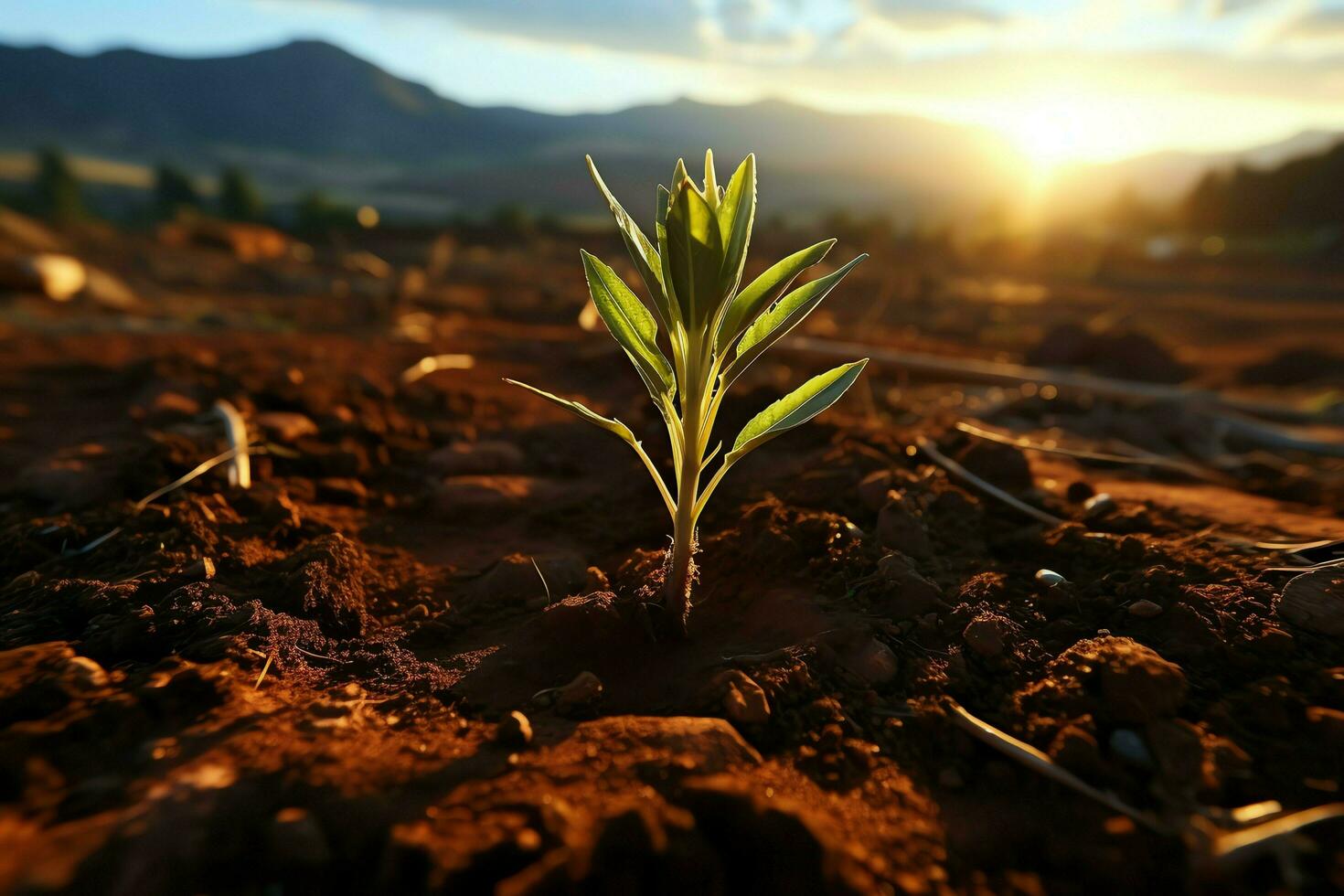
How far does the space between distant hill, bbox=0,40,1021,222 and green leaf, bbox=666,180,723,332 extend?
3173 inches

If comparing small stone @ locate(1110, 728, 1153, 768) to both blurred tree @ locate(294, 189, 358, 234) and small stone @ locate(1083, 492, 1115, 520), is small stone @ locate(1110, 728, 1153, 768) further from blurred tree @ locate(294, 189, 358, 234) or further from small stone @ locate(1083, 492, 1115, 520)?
blurred tree @ locate(294, 189, 358, 234)

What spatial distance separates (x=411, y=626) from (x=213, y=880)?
2.90ft

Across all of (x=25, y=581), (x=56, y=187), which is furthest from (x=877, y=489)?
(x=56, y=187)

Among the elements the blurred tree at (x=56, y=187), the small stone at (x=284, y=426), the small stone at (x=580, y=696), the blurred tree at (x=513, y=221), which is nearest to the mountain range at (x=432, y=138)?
the blurred tree at (x=56, y=187)

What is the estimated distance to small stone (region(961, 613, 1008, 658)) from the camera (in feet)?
5.39

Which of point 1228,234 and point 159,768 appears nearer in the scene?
point 159,768

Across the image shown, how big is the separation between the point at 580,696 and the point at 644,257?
0.96 m

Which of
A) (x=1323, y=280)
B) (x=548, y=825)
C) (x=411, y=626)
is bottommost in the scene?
(x=411, y=626)

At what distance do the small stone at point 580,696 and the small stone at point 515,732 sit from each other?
0.40 feet

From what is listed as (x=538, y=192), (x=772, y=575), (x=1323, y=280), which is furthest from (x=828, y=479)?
(x=538, y=192)

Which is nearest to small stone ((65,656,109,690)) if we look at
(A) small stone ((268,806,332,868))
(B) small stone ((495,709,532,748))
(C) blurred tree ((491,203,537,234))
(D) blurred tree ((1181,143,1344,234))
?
(A) small stone ((268,806,332,868))

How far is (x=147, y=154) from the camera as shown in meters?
107

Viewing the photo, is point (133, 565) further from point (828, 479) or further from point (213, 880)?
point (828, 479)

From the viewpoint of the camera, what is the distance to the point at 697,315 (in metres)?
1.58
